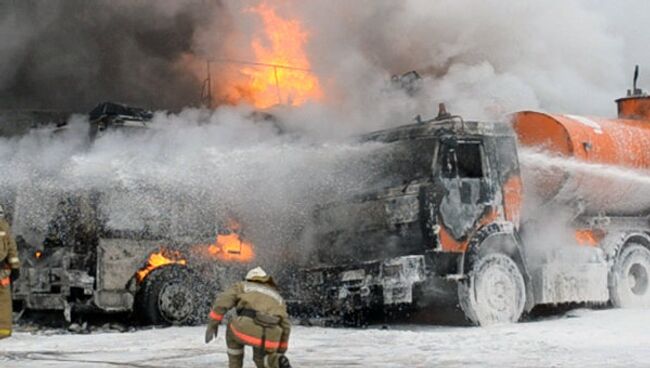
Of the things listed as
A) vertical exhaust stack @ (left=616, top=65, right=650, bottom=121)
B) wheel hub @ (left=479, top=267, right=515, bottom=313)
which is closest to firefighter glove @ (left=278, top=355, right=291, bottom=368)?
wheel hub @ (left=479, top=267, right=515, bottom=313)

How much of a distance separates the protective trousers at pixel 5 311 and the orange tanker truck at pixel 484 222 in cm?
395

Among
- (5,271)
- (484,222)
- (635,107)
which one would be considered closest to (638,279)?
(635,107)

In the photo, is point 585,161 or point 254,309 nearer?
point 254,309

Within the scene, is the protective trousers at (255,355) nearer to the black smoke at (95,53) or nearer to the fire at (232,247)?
the fire at (232,247)

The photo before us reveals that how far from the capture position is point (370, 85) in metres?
18.0

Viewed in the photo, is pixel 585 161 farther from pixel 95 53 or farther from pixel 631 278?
pixel 95 53

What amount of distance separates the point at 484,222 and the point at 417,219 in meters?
0.87

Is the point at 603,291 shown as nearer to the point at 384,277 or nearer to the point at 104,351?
the point at 384,277

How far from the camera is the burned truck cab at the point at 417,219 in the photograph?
10523 millimetres

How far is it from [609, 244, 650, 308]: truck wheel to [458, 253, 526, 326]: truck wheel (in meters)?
2.23

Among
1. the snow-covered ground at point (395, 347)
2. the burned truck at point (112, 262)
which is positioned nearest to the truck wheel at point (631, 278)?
the snow-covered ground at point (395, 347)

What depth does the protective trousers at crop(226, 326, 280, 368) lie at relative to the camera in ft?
20.4

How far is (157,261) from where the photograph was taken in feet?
38.9

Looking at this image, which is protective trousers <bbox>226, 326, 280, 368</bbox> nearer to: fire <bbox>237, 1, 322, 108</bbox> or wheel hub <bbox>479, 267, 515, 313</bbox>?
wheel hub <bbox>479, 267, 515, 313</bbox>
